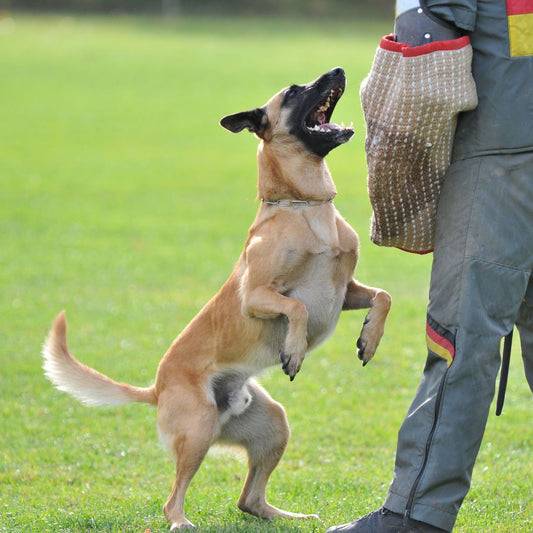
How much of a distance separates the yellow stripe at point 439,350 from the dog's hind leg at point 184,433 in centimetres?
127

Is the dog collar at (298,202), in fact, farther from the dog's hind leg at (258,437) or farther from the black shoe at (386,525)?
the black shoe at (386,525)

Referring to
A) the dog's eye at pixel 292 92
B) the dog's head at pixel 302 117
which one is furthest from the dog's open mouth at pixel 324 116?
the dog's eye at pixel 292 92

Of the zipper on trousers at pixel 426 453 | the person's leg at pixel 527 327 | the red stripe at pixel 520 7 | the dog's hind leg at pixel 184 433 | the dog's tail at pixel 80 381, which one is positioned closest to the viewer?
the red stripe at pixel 520 7

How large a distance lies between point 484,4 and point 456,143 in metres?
0.48

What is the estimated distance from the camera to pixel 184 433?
159 inches

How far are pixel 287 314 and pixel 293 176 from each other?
0.71 metres

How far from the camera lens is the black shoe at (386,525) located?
10.2ft

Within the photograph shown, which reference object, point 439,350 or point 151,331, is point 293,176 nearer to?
point 439,350

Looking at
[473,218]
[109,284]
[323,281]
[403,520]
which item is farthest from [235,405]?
[109,284]

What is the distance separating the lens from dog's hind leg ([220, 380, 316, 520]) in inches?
164

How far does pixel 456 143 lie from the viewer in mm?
3221

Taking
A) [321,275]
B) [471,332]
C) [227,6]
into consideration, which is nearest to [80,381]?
[321,275]

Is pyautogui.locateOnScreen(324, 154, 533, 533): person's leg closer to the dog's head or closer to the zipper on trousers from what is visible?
the zipper on trousers

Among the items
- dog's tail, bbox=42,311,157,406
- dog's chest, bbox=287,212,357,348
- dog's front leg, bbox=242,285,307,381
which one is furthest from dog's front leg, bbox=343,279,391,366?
dog's tail, bbox=42,311,157,406
